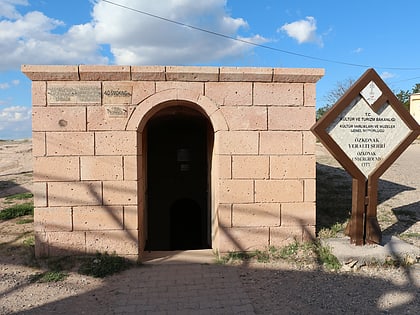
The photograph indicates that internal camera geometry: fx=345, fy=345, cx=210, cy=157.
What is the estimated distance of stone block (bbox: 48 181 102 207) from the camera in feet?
16.6

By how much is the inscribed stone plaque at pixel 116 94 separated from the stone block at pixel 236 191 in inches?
74.5

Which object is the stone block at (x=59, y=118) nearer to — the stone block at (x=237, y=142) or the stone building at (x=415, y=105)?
the stone block at (x=237, y=142)

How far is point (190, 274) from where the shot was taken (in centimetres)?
472

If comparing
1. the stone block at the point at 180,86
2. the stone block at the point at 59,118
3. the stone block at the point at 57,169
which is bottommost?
the stone block at the point at 57,169

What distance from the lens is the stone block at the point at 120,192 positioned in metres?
5.12

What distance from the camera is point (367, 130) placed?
509cm

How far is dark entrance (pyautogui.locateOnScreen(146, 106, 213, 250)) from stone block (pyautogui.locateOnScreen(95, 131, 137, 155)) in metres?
5.33

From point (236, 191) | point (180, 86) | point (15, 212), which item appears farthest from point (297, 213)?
point (15, 212)

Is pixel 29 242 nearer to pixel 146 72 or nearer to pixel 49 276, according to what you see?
pixel 49 276

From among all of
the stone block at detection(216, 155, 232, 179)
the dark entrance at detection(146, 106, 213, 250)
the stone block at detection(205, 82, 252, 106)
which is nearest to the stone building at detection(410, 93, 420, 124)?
the dark entrance at detection(146, 106, 213, 250)

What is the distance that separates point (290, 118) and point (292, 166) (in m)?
0.75

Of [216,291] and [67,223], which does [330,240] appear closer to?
[216,291]

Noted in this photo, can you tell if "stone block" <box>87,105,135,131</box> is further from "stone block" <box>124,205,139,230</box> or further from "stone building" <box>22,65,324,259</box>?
"stone block" <box>124,205,139,230</box>

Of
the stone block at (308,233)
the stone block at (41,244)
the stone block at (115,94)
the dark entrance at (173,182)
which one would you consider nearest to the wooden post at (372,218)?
the stone block at (308,233)
